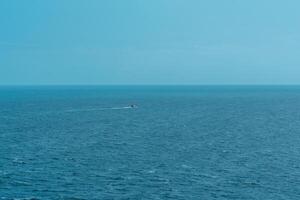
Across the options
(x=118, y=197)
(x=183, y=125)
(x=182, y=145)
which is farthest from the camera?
(x=183, y=125)

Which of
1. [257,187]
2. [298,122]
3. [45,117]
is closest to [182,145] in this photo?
[257,187]

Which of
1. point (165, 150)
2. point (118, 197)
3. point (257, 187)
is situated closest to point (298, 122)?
point (165, 150)

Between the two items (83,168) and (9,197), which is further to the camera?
(83,168)

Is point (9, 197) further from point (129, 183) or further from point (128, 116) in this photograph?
point (128, 116)

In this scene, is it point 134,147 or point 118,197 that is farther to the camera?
point 134,147

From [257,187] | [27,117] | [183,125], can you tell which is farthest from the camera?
[27,117]

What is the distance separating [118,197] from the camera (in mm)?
71875

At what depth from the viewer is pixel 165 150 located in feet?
363

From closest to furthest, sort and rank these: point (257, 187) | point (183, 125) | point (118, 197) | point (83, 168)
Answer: point (118, 197) → point (257, 187) → point (83, 168) → point (183, 125)

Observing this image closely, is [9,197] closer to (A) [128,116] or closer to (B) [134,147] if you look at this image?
(B) [134,147]

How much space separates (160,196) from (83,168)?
73.2 feet

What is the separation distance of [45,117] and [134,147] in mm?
83004

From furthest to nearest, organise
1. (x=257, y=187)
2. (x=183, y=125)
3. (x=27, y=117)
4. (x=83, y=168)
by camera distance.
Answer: (x=27, y=117)
(x=183, y=125)
(x=83, y=168)
(x=257, y=187)

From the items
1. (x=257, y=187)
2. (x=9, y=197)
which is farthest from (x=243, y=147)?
(x=9, y=197)
